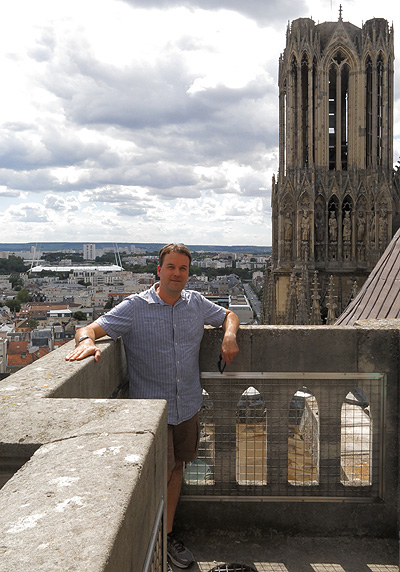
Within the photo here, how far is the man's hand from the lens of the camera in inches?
130

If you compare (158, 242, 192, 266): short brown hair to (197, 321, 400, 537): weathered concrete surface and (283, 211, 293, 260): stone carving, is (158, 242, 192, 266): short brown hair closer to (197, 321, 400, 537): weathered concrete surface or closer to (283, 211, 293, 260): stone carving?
(197, 321, 400, 537): weathered concrete surface

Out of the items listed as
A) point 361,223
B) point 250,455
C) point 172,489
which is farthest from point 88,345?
point 361,223

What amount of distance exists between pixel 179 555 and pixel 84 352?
1.77 meters

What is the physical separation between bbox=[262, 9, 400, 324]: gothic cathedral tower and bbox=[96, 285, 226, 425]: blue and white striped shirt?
2388cm

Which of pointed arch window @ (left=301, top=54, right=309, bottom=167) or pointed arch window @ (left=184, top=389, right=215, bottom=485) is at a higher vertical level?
pointed arch window @ (left=301, top=54, right=309, bottom=167)

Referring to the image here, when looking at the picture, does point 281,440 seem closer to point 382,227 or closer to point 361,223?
point 382,227

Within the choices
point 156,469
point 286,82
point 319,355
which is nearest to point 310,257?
point 286,82

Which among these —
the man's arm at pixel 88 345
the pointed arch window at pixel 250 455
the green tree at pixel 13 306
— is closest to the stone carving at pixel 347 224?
the pointed arch window at pixel 250 455

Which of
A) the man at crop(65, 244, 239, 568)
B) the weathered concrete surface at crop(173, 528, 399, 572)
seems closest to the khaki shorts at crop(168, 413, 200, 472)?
the man at crop(65, 244, 239, 568)

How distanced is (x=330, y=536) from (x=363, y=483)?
52 cm

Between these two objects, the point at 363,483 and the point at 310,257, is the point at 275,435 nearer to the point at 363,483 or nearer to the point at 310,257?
the point at 363,483

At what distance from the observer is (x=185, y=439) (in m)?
3.88

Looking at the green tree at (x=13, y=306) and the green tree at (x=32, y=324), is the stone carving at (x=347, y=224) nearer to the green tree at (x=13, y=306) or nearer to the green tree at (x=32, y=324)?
the green tree at (x=32, y=324)

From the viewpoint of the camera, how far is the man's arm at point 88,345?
3318mm
